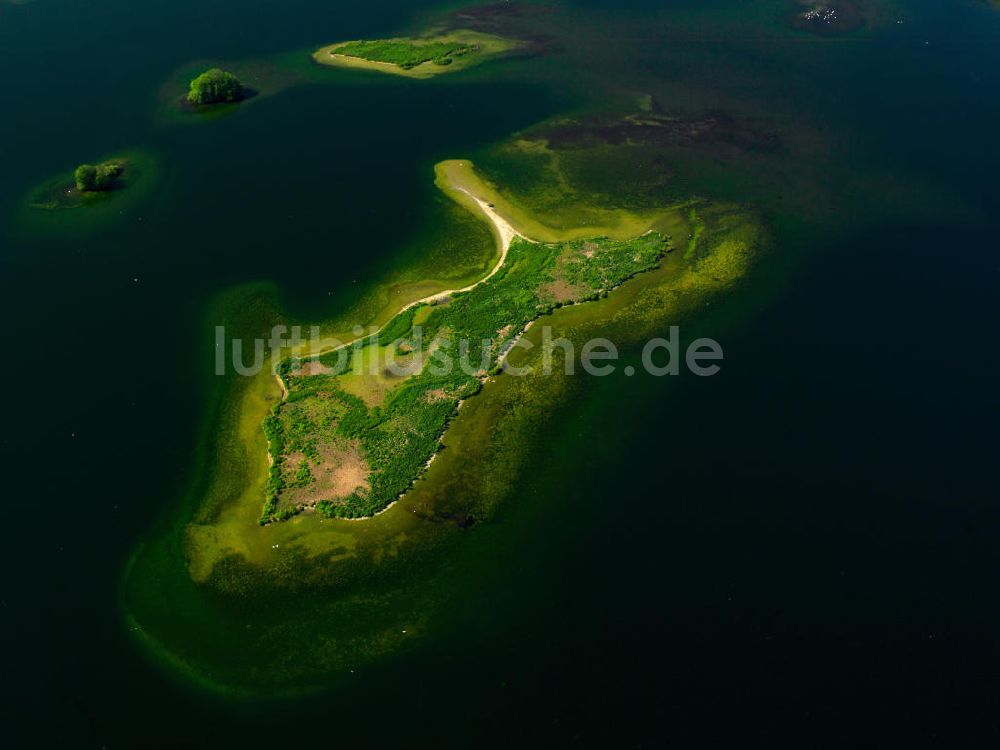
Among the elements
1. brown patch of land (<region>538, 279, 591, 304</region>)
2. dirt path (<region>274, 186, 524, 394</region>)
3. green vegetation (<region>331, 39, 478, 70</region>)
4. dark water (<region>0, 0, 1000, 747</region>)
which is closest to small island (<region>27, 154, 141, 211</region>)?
dark water (<region>0, 0, 1000, 747</region>)

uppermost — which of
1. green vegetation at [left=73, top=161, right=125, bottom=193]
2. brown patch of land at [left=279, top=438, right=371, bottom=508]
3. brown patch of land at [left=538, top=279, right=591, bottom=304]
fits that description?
green vegetation at [left=73, top=161, right=125, bottom=193]

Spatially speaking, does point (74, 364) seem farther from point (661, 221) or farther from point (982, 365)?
point (982, 365)

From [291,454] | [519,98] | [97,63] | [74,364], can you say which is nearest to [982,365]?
[291,454]

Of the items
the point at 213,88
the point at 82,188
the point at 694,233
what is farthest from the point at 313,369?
the point at 213,88

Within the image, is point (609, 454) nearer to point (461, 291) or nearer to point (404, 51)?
point (461, 291)

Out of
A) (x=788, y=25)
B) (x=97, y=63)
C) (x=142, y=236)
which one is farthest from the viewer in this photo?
(x=788, y=25)

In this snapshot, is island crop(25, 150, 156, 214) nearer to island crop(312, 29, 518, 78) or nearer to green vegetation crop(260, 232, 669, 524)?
island crop(312, 29, 518, 78)
